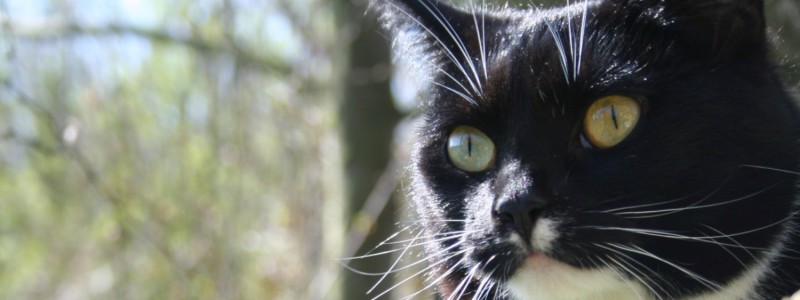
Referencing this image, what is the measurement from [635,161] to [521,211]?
209mm

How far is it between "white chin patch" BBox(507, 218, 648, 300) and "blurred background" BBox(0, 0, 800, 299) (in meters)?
1.49

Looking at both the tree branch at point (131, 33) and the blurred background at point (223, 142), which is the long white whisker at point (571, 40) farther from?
the tree branch at point (131, 33)

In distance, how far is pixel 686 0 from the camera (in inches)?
58.2

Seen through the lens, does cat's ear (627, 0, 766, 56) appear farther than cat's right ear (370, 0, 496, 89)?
No

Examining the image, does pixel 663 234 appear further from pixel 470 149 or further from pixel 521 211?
pixel 470 149

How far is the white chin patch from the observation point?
4.50 feet

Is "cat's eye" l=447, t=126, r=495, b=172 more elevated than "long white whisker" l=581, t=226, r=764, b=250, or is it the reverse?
"cat's eye" l=447, t=126, r=495, b=172

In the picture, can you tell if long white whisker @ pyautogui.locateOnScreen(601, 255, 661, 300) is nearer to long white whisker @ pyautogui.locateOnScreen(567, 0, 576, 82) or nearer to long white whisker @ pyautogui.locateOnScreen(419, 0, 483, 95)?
long white whisker @ pyautogui.locateOnScreen(567, 0, 576, 82)

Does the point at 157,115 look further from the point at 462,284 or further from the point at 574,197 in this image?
the point at 574,197

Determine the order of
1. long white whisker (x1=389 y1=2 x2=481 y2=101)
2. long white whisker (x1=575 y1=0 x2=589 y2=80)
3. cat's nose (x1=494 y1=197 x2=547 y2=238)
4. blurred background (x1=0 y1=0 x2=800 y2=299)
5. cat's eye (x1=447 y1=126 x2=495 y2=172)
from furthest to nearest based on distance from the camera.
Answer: blurred background (x1=0 y1=0 x2=800 y2=299) < long white whisker (x1=389 y1=2 x2=481 y2=101) < cat's eye (x1=447 y1=126 x2=495 y2=172) < long white whisker (x1=575 y1=0 x2=589 y2=80) < cat's nose (x1=494 y1=197 x2=547 y2=238)

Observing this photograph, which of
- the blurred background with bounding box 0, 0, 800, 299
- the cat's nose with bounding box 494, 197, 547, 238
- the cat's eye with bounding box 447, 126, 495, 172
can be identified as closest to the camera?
the cat's nose with bounding box 494, 197, 547, 238

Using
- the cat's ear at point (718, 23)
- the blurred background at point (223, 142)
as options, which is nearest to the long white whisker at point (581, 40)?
the cat's ear at point (718, 23)

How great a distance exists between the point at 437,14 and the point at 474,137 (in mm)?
336

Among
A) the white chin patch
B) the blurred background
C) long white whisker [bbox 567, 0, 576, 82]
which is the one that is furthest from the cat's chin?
the blurred background
